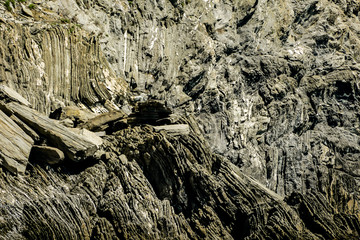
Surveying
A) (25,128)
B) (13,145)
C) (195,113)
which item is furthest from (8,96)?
(195,113)

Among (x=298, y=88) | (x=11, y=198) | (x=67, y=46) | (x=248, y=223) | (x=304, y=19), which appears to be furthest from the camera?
(x=304, y=19)

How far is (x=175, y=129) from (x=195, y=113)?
11.2 metres

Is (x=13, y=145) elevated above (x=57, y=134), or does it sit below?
below

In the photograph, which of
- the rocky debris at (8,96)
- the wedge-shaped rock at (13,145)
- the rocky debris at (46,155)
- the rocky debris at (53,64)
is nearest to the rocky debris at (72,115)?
the rocky debris at (53,64)

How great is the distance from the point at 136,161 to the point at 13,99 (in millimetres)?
8867

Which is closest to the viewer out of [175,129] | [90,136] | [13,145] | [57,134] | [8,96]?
[13,145]

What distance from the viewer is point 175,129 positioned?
103 feet

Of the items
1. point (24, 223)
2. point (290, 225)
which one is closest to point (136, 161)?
point (24, 223)

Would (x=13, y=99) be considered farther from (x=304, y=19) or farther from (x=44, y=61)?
(x=304, y=19)

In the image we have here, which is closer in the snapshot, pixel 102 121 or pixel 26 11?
pixel 102 121

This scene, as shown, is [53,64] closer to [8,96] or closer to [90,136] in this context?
[8,96]

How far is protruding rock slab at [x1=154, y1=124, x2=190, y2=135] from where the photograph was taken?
102 feet

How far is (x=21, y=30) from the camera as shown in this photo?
33.2 m

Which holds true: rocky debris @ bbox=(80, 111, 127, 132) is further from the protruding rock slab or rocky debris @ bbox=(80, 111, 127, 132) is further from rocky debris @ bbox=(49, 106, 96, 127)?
the protruding rock slab
